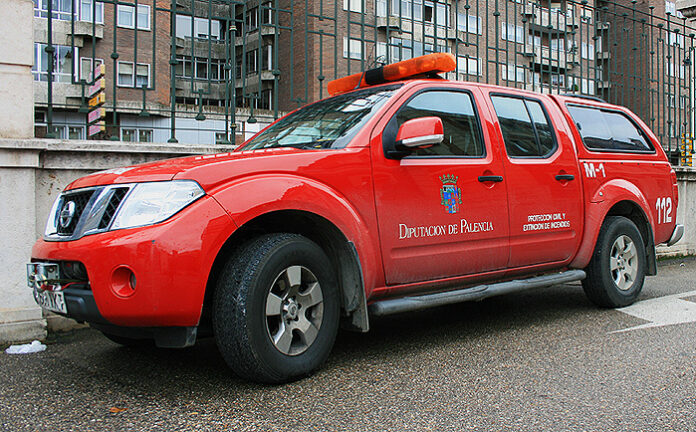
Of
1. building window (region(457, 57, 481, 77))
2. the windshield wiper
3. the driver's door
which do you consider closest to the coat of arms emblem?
the driver's door

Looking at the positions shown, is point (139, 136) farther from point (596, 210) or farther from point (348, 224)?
point (596, 210)

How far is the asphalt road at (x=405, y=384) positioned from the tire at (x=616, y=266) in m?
0.35

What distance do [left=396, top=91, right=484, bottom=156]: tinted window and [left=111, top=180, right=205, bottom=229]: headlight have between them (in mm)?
1544

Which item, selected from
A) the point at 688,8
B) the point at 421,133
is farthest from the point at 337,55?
the point at 688,8

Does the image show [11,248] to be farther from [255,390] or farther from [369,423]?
[369,423]

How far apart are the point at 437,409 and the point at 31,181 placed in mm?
3375

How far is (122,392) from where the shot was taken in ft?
10.8

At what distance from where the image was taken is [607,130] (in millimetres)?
5570

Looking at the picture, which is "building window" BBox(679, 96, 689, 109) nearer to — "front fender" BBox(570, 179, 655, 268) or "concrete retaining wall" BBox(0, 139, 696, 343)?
"front fender" BBox(570, 179, 655, 268)

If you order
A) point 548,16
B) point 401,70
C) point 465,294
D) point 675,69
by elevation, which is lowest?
point 465,294

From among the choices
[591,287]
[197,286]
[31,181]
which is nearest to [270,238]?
[197,286]

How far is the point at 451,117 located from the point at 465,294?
47.5 inches

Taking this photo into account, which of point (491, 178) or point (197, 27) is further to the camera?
point (197, 27)

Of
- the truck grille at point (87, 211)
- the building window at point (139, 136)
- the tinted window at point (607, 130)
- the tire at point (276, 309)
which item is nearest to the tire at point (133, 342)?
the truck grille at point (87, 211)
